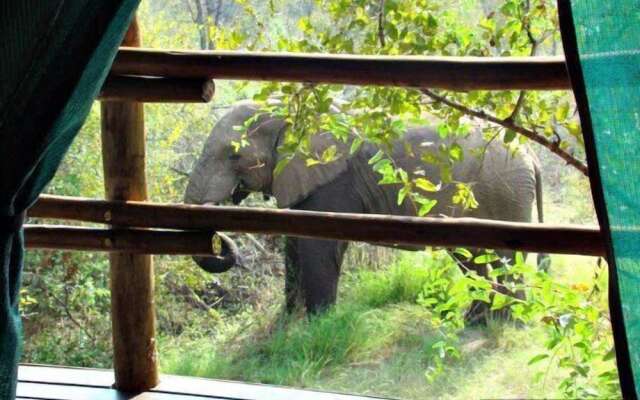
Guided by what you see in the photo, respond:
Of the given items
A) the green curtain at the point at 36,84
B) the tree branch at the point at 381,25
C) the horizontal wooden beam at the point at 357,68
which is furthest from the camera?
the tree branch at the point at 381,25

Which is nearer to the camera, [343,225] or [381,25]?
[343,225]

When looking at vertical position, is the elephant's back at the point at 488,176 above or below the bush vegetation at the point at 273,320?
above

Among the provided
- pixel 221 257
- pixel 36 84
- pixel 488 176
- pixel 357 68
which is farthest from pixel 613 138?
pixel 488 176

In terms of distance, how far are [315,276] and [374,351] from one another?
0.49 m

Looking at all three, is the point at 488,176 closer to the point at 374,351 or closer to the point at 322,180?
the point at 322,180

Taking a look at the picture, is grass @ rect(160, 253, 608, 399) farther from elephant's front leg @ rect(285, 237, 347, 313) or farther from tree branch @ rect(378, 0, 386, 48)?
tree branch @ rect(378, 0, 386, 48)

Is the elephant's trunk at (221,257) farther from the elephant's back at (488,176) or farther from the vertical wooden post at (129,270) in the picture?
the elephant's back at (488,176)

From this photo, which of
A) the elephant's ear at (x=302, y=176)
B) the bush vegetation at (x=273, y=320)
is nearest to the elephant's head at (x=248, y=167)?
the elephant's ear at (x=302, y=176)

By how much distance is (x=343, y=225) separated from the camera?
1814 millimetres

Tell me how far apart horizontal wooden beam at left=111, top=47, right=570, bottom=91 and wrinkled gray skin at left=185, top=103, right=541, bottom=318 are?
7.46 feet

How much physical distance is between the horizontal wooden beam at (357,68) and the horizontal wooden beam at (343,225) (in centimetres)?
23

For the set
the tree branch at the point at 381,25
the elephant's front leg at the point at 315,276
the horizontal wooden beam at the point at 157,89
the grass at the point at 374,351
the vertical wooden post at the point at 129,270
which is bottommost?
the grass at the point at 374,351

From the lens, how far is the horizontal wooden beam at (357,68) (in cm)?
164

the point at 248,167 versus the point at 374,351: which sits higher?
the point at 248,167
